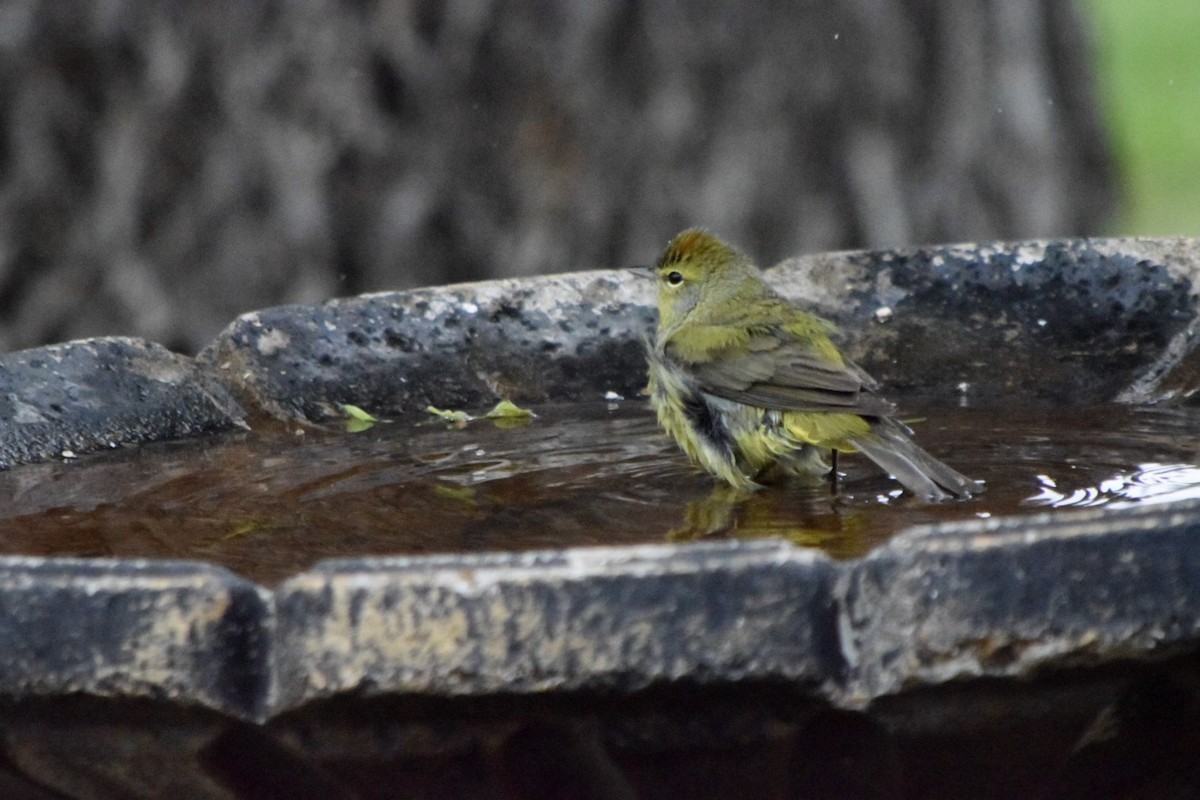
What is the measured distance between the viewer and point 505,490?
3.51m

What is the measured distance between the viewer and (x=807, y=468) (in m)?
3.95

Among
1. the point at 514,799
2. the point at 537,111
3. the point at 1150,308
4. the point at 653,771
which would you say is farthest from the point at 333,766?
the point at 537,111

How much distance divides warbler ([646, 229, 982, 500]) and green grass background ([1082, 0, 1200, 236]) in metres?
6.29

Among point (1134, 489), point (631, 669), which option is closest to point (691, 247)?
point (1134, 489)

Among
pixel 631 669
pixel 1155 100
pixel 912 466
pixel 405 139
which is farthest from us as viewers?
pixel 1155 100

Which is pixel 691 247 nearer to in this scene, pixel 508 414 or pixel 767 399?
pixel 508 414

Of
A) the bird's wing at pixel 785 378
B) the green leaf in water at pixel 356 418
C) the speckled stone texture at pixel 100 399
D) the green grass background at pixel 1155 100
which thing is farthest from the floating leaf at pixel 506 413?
the green grass background at pixel 1155 100

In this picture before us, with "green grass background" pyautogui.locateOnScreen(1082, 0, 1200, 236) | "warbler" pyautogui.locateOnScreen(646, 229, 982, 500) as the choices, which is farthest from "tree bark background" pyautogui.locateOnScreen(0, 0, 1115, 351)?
"green grass background" pyautogui.locateOnScreen(1082, 0, 1200, 236)

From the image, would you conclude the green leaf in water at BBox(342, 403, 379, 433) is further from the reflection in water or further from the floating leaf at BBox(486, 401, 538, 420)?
the reflection in water

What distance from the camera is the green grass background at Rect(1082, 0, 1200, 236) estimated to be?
1070cm

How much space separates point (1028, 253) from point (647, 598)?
278cm

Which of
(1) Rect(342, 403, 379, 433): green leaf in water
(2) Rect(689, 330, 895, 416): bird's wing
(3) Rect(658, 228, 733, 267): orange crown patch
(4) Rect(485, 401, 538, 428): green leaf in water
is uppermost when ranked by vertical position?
(3) Rect(658, 228, 733, 267): orange crown patch

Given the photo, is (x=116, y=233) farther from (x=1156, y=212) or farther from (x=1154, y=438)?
(x=1156, y=212)

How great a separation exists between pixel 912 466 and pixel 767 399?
628 millimetres
